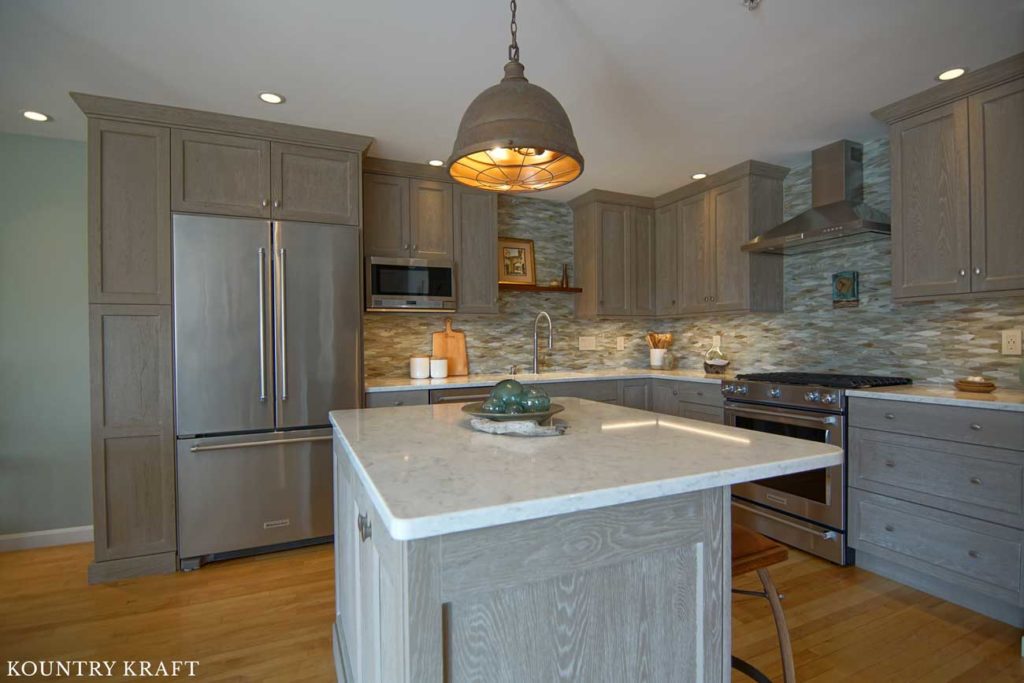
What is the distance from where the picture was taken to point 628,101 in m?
2.64

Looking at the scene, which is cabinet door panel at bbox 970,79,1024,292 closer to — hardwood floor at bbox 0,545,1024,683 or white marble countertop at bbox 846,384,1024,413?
white marble countertop at bbox 846,384,1024,413

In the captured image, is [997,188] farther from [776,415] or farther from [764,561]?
[764,561]

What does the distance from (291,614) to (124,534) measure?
110 centimetres

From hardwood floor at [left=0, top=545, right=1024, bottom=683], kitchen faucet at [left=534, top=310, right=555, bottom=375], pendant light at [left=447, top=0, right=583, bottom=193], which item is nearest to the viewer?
pendant light at [left=447, top=0, right=583, bottom=193]

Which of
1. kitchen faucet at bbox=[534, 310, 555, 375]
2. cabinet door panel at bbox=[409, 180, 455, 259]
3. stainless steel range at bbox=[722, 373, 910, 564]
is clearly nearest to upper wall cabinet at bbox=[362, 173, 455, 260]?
cabinet door panel at bbox=[409, 180, 455, 259]

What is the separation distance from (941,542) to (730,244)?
2.17 m

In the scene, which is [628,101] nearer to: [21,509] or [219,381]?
[219,381]

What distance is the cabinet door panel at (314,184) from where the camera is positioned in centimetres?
288

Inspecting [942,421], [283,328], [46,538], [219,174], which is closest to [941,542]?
[942,421]

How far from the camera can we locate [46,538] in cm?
303

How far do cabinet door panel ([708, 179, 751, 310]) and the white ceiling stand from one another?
0.69m

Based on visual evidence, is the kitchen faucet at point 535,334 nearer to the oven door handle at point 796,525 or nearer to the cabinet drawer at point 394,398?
the cabinet drawer at point 394,398

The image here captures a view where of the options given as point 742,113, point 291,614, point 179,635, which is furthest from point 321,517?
point 742,113

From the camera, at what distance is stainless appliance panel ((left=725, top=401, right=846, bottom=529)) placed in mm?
2654
